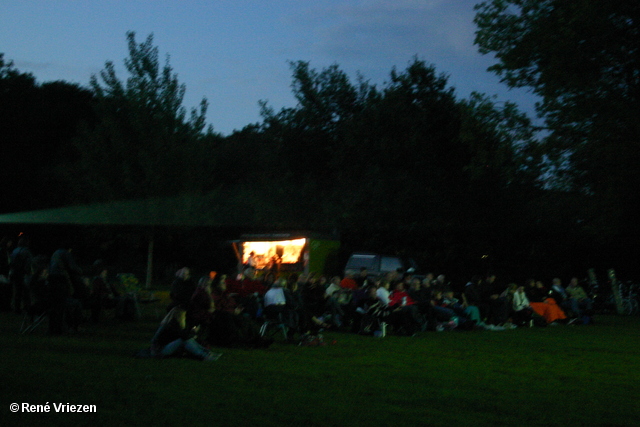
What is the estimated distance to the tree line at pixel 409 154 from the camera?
70.4ft

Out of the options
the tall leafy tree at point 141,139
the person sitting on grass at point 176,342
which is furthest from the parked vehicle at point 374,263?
the person sitting on grass at point 176,342

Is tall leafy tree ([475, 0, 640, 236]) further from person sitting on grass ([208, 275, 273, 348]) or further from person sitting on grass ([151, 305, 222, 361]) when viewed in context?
person sitting on grass ([151, 305, 222, 361])

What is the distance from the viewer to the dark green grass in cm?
605

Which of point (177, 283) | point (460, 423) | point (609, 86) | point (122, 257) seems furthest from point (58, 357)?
point (122, 257)

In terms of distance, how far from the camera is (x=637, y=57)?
20656 millimetres

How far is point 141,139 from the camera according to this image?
27844 mm

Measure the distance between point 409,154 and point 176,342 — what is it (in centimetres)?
2317

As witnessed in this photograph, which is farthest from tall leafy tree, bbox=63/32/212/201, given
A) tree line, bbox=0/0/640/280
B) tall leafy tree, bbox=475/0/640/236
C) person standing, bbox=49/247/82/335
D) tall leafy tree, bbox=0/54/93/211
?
person standing, bbox=49/247/82/335

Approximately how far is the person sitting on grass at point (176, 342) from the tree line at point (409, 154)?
49.4 ft

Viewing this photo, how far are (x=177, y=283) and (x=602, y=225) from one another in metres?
15.2

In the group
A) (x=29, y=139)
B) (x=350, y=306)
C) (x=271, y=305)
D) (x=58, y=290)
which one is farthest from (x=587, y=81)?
(x=29, y=139)

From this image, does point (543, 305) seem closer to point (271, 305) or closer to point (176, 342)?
point (271, 305)

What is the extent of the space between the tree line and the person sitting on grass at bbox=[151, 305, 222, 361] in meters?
15.1

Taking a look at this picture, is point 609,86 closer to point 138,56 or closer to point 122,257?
point 138,56
